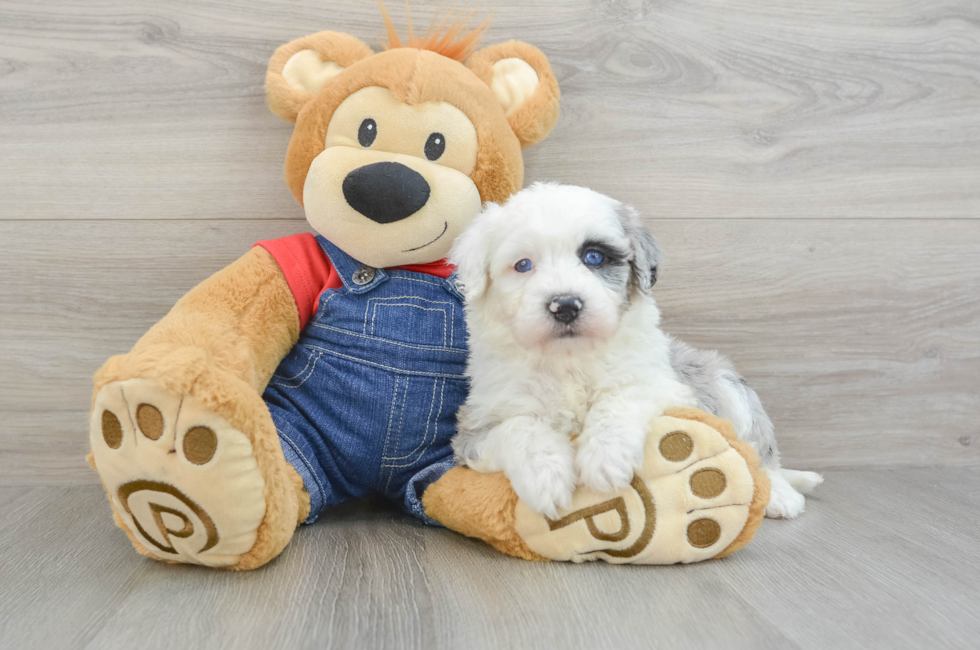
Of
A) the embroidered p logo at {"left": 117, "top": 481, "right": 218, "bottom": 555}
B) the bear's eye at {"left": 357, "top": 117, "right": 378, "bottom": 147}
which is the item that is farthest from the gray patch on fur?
the embroidered p logo at {"left": 117, "top": 481, "right": 218, "bottom": 555}

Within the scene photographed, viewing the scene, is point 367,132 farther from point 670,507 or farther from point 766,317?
point 766,317

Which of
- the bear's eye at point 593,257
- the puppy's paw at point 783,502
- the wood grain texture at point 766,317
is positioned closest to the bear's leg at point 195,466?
the bear's eye at point 593,257

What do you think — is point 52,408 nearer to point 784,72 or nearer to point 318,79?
point 318,79

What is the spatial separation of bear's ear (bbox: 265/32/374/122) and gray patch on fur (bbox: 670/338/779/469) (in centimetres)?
94

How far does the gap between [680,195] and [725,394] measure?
60 cm

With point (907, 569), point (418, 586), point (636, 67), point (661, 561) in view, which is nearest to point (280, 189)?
point (636, 67)

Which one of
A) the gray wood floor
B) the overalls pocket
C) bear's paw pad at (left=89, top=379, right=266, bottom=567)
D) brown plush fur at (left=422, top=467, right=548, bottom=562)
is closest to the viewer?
bear's paw pad at (left=89, top=379, right=266, bottom=567)

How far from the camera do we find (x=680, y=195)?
5.75 ft

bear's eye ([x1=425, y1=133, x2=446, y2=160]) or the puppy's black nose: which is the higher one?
bear's eye ([x1=425, y1=133, x2=446, y2=160])

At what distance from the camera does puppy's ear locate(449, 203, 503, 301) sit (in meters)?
1.24

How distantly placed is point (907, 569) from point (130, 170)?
72.8 inches

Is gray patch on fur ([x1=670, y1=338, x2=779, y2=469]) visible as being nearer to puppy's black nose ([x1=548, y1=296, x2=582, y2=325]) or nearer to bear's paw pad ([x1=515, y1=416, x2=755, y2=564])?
Result: bear's paw pad ([x1=515, y1=416, x2=755, y2=564])

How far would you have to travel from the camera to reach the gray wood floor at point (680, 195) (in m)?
1.64

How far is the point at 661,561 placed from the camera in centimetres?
112
